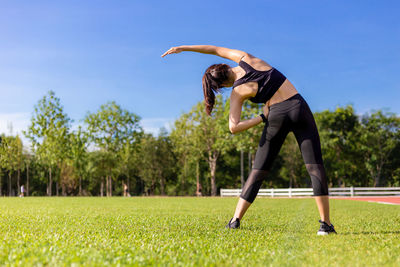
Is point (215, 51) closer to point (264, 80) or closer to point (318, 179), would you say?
point (264, 80)

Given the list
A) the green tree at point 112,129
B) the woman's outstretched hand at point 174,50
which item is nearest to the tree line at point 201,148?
the green tree at point 112,129

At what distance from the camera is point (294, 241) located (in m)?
4.07

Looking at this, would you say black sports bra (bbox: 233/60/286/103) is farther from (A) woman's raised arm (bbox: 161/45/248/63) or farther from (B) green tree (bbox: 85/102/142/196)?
(B) green tree (bbox: 85/102/142/196)

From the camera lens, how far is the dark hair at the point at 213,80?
4805 mm

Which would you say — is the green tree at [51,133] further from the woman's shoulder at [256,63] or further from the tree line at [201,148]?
the woman's shoulder at [256,63]

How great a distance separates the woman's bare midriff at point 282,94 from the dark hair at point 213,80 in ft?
2.13

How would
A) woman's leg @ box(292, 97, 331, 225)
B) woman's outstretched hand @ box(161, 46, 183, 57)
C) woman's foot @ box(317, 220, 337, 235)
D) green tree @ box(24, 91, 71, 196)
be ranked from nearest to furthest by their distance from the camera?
woman's foot @ box(317, 220, 337, 235) → woman's leg @ box(292, 97, 331, 225) → woman's outstretched hand @ box(161, 46, 183, 57) → green tree @ box(24, 91, 71, 196)

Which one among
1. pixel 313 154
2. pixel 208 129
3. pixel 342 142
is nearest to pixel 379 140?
pixel 342 142

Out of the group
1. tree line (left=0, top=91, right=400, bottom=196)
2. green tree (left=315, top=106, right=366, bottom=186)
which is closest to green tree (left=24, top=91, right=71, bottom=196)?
tree line (left=0, top=91, right=400, bottom=196)

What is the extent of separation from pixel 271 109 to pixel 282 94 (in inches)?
9.3

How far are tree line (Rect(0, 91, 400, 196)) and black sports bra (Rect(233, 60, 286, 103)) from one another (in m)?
34.5

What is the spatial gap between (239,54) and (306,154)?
1.60 m

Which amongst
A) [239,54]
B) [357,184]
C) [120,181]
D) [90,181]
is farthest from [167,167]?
[239,54]

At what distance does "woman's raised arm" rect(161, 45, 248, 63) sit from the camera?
500 centimetres
